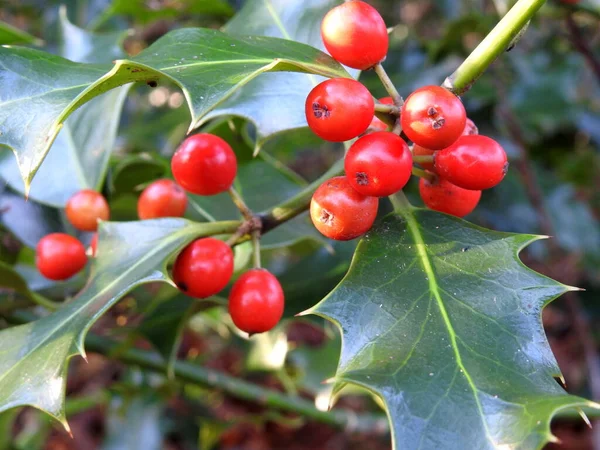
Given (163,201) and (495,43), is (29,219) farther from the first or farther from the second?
(495,43)

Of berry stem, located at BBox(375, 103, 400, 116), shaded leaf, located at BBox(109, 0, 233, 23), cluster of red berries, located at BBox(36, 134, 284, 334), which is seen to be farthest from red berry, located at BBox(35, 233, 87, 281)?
shaded leaf, located at BBox(109, 0, 233, 23)

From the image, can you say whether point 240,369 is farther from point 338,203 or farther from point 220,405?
point 338,203

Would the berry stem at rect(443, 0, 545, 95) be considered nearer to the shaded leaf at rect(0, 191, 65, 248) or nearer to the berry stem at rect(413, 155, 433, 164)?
the berry stem at rect(413, 155, 433, 164)

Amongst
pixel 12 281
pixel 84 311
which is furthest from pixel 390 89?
pixel 12 281

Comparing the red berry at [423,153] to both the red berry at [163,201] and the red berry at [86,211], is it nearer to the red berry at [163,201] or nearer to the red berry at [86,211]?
the red berry at [163,201]

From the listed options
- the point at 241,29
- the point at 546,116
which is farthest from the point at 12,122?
the point at 546,116

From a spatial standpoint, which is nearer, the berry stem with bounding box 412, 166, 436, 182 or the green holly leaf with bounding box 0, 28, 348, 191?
the green holly leaf with bounding box 0, 28, 348, 191
